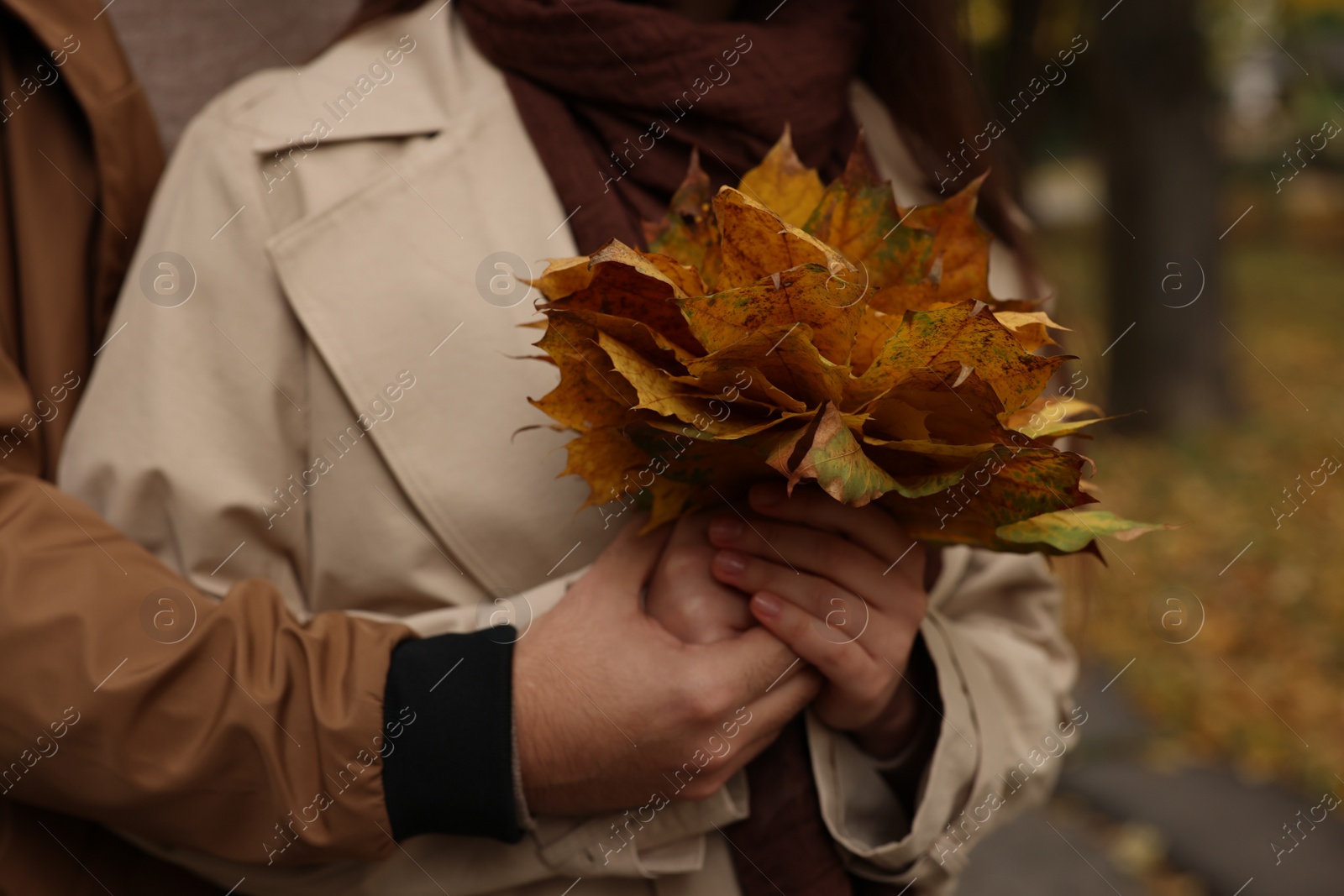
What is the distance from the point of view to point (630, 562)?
132 cm

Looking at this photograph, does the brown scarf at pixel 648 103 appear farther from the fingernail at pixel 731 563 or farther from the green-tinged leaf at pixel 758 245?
the green-tinged leaf at pixel 758 245

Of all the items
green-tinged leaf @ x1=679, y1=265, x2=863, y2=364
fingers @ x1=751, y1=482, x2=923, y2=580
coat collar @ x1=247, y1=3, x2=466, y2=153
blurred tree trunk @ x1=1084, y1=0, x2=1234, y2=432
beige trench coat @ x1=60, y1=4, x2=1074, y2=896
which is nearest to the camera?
green-tinged leaf @ x1=679, y1=265, x2=863, y2=364

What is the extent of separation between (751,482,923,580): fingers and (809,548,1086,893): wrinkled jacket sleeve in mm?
327

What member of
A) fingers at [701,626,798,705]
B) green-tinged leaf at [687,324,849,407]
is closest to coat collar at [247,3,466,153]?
green-tinged leaf at [687,324,849,407]

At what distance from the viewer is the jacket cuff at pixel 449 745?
1.24 m

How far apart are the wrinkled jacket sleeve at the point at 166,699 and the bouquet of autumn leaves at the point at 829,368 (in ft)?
1.40

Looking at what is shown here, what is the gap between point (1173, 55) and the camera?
21.2 ft

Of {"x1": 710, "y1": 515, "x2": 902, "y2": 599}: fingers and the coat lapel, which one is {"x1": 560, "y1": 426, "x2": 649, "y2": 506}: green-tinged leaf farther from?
the coat lapel

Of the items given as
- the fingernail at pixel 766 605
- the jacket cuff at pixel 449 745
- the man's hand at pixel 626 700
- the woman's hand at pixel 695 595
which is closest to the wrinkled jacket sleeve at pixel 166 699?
the jacket cuff at pixel 449 745

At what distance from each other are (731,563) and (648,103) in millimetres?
727

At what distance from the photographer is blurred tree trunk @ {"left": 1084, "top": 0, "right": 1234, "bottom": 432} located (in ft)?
21.6

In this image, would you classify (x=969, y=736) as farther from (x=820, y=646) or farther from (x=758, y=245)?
(x=758, y=245)

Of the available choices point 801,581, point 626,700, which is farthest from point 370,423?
point 801,581

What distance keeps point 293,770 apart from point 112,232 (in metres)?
0.80
